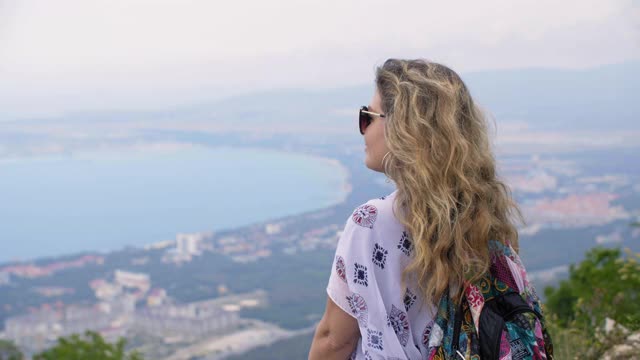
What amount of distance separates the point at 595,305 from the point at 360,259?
Result: 3.17 metres

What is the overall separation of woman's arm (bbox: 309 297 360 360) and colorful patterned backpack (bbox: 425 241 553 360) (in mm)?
177

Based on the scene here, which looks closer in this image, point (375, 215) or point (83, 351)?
point (375, 215)

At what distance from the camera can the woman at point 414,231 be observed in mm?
1577

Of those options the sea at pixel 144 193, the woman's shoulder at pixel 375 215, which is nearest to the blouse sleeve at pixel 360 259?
the woman's shoulder at pixel 375 215

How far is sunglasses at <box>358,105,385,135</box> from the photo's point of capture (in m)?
1.72

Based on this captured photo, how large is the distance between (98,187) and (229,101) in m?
10.5

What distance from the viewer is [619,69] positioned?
1217 inches

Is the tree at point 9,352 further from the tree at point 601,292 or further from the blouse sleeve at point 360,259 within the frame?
the blouse sleeve at point 360,259

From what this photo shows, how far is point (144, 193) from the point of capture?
43.6 meters

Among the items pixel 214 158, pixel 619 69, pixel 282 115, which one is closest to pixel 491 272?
pixel 619 69

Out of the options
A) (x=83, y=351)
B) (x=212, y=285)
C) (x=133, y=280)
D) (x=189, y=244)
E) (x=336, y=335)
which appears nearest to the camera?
(x=336, y=335)

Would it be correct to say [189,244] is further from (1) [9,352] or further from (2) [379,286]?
(2) [379,286]

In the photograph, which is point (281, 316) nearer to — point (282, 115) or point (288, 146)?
point (288, 146)

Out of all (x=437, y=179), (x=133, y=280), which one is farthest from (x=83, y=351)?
(x=133, y=280)
